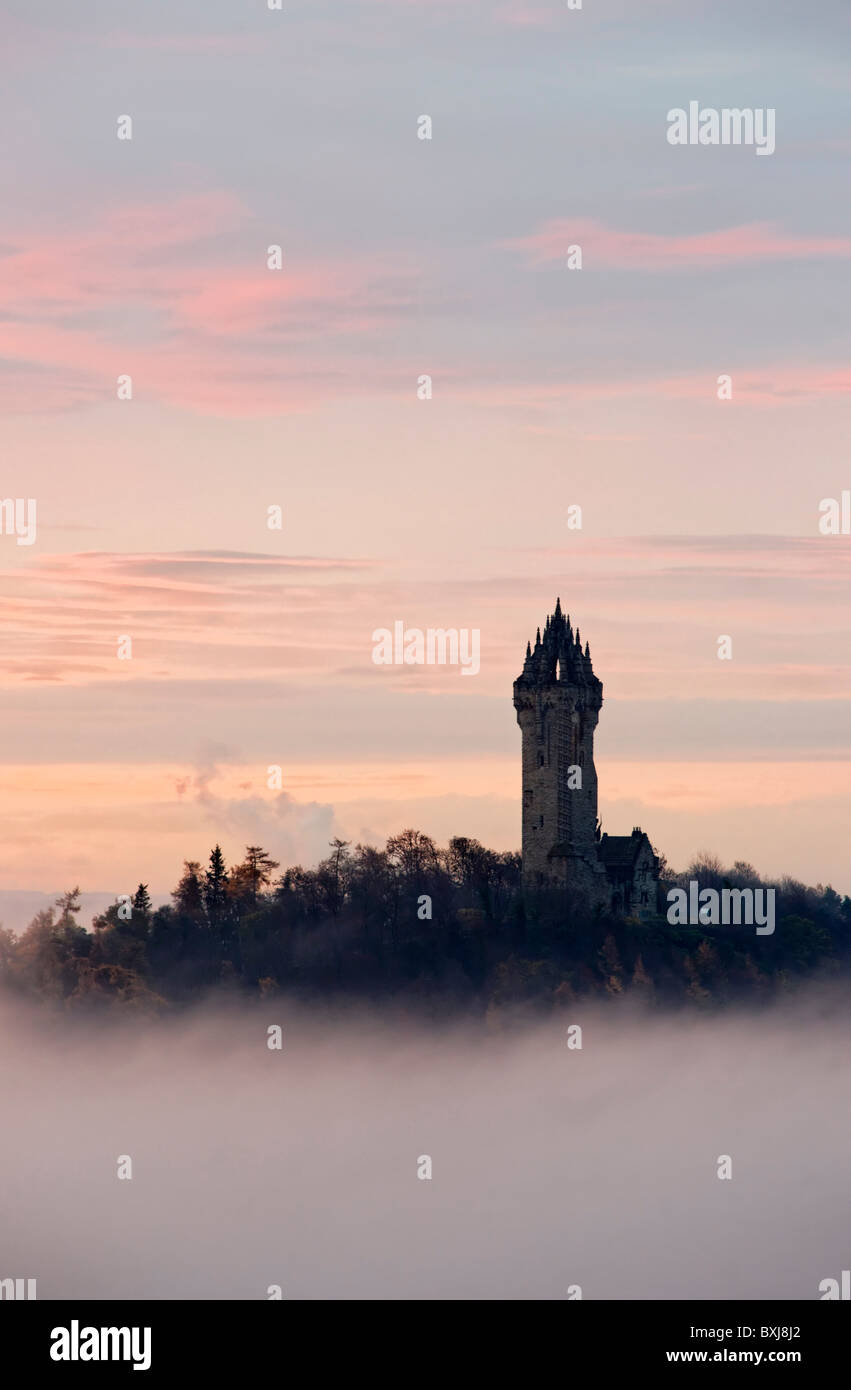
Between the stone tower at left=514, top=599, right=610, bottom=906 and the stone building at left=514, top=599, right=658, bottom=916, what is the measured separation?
0.08m

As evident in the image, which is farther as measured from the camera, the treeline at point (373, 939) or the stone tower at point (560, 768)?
the treeline at point (373, 939)

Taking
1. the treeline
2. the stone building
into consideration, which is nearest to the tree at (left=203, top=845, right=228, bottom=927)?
the treeline

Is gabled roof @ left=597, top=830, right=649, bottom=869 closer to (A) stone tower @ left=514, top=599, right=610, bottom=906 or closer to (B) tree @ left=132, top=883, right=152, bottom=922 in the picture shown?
(A) stone tower @ left=514, top=599, right=610, bottom=906

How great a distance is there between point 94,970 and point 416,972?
28.7 meters

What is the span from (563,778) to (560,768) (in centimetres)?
92

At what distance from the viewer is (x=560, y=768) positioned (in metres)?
171

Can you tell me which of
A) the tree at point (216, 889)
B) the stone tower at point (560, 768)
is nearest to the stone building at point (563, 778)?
the stone tower at point (560, 768)

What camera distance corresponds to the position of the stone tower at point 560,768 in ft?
560

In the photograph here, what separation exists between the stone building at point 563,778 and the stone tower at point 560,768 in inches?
3.0

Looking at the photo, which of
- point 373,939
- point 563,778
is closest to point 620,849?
point 563,778

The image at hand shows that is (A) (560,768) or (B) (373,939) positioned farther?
(B) (373,939)

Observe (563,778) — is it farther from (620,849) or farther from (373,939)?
(373,939)

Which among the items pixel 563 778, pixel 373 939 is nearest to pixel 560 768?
pixel 563 778

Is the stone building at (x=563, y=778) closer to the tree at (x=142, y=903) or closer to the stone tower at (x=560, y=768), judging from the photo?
the stone tower at (x=560, y=768)
